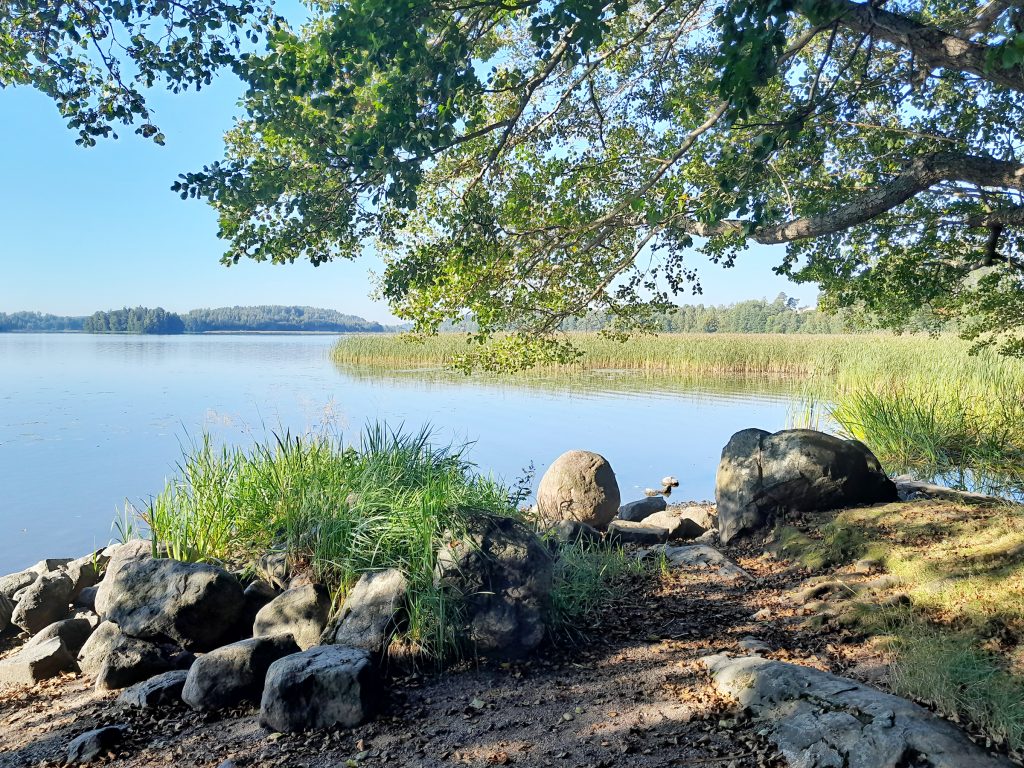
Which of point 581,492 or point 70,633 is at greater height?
point 581,492

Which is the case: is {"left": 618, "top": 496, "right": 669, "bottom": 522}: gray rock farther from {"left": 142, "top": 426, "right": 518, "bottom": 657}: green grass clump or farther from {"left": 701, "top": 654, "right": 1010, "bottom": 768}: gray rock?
{"left": 701, "top": 654, "right": 1010, "bottom": 768}: gray rock

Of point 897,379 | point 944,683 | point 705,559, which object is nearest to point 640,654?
point 944,683

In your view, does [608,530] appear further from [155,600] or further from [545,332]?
[155,600]

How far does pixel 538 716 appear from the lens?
3787 millimetres

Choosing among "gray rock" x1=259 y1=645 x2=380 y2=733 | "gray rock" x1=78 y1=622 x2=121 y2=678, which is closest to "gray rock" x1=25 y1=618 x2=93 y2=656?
"gray rock" x1=78 y1=622 x2=121 y2=678

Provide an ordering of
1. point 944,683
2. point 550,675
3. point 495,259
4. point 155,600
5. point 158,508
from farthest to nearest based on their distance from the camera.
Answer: point 495,259 < point 158,508 < point 155,600 < point 550,675 < point 944,683

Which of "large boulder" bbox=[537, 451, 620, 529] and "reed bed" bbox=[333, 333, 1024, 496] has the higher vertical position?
"reed bed" bbox=[333, 333, 1024, 496]

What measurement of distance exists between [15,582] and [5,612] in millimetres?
562

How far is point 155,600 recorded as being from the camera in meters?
5.04

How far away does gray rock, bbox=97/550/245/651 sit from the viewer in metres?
4.98

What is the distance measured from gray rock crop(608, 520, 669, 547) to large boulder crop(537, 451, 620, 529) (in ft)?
1.80

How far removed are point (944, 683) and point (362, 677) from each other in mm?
2875

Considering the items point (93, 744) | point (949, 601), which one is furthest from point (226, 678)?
point (949, 601)

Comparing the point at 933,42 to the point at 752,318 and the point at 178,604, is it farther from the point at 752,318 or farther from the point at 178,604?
the point at 752,318
